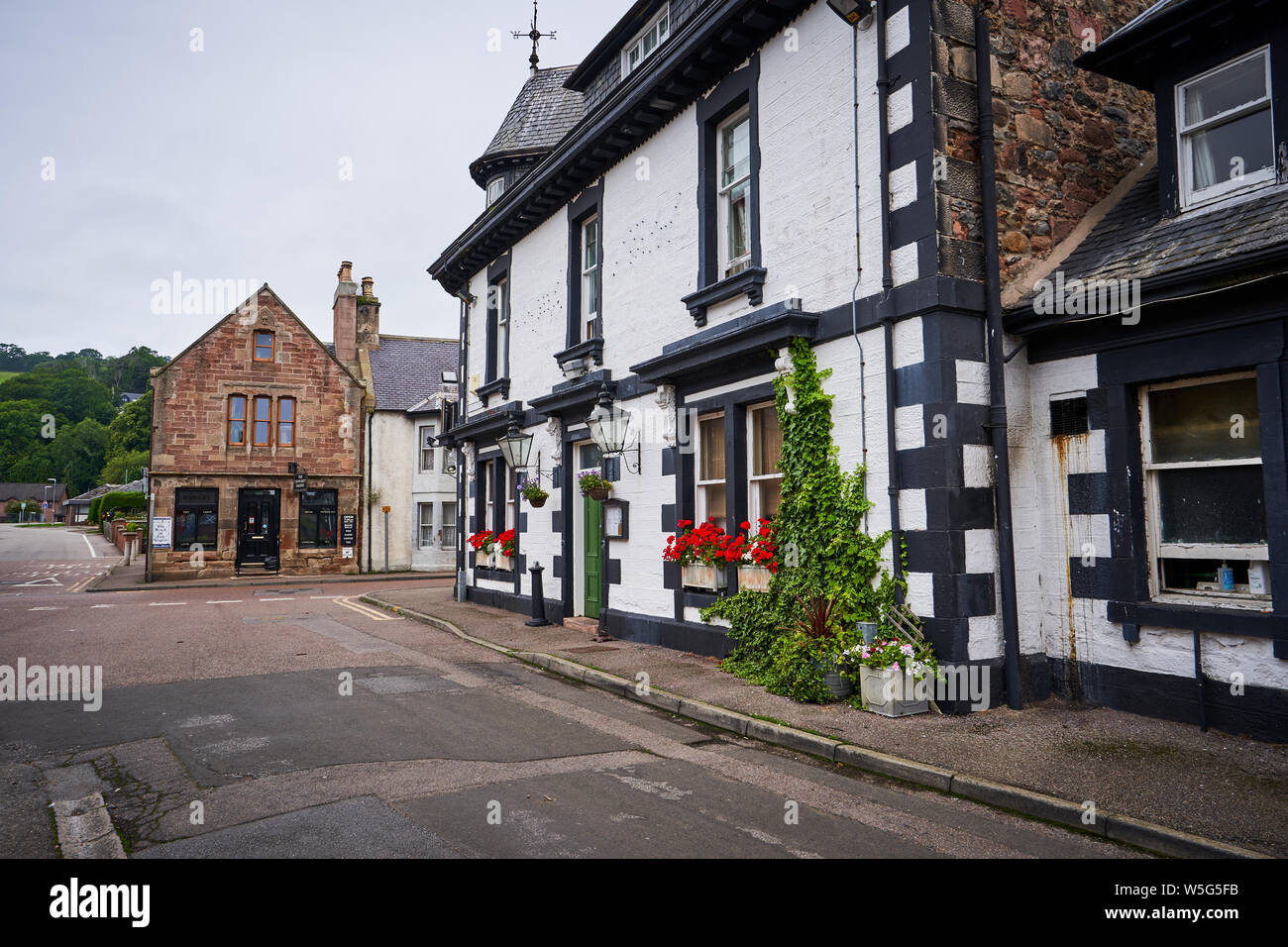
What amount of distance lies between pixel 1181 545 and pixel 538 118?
16206mm

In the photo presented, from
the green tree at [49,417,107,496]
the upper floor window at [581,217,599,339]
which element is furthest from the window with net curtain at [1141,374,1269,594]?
the green tree at [49,417,107,496]

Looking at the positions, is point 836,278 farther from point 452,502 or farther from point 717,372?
point 452,502

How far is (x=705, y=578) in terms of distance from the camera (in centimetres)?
1056

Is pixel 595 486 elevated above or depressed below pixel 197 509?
below

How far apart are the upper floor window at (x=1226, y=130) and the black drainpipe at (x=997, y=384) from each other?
1733 mm

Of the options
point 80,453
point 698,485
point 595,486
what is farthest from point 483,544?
point 80,453

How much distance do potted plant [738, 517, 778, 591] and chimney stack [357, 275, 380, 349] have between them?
29.3 m

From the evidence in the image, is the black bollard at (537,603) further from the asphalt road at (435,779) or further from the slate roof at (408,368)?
the slate roof at (408,368)

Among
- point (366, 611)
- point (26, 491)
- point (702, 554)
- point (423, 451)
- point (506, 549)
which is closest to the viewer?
point (702, 554)

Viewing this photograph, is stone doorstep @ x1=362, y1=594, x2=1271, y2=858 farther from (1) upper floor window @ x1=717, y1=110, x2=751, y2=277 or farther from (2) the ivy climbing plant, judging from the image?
(1) upper floor window @ x1=717, y1=110, x2=751, y2=277

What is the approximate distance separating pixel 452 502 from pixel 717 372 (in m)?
24.4

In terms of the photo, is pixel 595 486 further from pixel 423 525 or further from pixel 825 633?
pixel 423 525

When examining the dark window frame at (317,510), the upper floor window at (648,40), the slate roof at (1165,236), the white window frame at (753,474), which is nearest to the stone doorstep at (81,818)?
the white window frame at (753,474)
